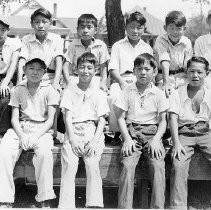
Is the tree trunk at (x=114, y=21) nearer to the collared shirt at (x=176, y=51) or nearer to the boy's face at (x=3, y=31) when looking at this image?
the collared shirt at (x=176, y=51)

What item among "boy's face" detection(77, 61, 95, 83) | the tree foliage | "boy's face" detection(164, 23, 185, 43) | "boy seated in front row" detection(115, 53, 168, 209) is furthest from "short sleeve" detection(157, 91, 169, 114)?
the tree foliage

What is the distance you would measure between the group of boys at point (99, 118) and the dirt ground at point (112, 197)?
79 cm

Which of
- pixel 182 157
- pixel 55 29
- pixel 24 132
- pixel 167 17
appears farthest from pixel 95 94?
pixel 55 29

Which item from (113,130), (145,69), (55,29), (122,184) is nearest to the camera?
(122,184)

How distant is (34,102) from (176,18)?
203 cm

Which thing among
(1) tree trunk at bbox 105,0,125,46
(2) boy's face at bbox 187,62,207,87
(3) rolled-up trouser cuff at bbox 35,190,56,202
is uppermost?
(1) tree trunk at bbox 105,0,125,46

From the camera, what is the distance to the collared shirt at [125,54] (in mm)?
5363

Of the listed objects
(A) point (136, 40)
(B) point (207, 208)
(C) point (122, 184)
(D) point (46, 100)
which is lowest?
(B) point (207, 208)

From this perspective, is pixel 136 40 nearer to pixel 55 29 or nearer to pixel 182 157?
pixel 182 157

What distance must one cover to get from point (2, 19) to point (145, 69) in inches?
77.6

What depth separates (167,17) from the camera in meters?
5.18

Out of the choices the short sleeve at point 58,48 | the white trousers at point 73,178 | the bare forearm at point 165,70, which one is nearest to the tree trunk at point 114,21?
the short sleeve at point 58,48

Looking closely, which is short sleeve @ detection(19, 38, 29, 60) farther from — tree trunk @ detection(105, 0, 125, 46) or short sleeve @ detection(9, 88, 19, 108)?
tree trunk @ detection(105, 0, 125, 46)

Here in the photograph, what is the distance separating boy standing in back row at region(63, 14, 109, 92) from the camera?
530 centimetres
